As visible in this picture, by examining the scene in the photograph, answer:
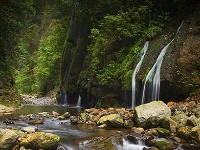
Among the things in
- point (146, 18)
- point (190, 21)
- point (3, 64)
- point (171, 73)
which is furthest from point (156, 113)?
point (3, 64)

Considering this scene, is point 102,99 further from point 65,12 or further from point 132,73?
point 65,12

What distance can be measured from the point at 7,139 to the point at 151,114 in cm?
448

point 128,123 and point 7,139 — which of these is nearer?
point 7,139

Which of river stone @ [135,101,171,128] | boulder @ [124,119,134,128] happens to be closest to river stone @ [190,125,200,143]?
river stone @ [135,101,171,128]

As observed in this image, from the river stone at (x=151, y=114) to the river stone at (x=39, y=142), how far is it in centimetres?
316

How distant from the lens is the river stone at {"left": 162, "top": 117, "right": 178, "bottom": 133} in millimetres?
8273

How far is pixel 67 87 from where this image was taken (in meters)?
23.8

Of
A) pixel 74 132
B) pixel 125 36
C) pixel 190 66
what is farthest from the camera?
pixel 125 36

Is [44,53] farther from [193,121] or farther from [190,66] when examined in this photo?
[193,121]

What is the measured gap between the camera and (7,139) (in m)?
6.85

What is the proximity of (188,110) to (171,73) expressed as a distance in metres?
2.66

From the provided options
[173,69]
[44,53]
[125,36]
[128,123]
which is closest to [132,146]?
[128,123]

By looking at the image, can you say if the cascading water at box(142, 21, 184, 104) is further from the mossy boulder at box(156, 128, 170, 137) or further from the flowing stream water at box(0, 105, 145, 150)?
the mossy boulder at box(156, 128, 170, 137)

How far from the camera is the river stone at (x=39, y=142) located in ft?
22.5
